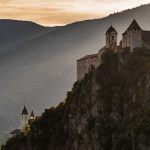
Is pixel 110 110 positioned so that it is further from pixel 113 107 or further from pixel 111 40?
pixel 111 40

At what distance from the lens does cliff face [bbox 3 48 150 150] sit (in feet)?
413

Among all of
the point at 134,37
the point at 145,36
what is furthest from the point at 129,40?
the point at 145,36

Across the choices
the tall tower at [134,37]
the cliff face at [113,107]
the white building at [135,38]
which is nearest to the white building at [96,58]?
the white building at [135,38]

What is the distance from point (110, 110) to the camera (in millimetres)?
137000

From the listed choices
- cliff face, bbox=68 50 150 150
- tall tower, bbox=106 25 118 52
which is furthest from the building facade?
cliff face, bbox=68 50 150 150

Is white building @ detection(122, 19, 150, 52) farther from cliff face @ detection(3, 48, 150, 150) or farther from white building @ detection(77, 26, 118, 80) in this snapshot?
white building @ detection(77, 26, 118, 80)

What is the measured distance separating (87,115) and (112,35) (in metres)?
21.0

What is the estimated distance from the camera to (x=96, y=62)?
153500mm

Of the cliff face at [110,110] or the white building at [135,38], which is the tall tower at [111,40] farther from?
the cliff face at [110,110]

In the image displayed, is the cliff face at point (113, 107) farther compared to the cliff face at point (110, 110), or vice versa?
the cliff face at point (110, 110)

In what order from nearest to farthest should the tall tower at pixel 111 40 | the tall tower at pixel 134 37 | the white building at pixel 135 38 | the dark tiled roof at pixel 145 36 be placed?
1. the tall tower at pixel 134 37
2. the white building at pixel 135 38
3. the dark tiled roof at pixel 145 36
4. the tall tower at pixel 111 40

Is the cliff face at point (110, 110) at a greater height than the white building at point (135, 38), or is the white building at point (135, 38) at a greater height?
the white building at point (135, 38)

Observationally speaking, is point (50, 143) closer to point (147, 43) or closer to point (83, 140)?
point (83, 140)

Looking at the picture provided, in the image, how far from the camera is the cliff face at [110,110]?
126m
